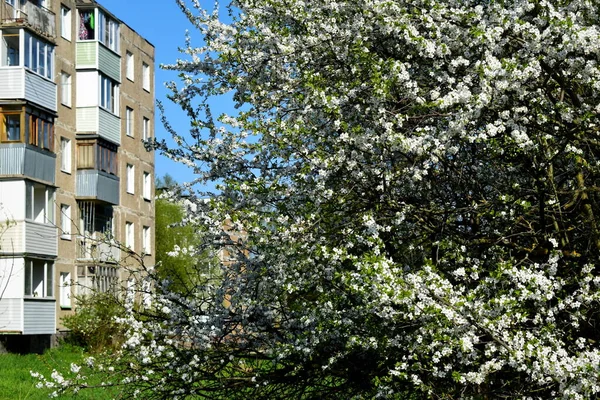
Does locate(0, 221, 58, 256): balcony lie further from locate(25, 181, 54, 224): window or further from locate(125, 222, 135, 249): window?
locate(125, 222, 135, 249): window

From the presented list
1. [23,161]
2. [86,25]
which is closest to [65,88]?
[86,25]

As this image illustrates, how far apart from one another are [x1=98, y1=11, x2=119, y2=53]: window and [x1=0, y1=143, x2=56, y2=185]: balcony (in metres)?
7.48

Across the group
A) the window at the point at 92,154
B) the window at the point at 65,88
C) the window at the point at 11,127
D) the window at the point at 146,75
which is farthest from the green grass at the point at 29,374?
the window at the point at 146,75

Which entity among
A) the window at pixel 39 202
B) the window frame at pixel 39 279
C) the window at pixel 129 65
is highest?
the window at pixel 129 65

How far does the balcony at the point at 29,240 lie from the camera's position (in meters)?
28.6

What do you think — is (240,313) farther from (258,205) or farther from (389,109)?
(389,109)

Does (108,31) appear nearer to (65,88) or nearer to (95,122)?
(65,88)

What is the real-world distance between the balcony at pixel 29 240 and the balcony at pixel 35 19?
6.59 meters

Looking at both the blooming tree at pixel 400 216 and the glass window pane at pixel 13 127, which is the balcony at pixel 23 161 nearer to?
the glass window pane at pixel 13 127

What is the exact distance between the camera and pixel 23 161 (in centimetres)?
2944

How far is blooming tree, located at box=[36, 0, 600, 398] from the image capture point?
5.52 metres

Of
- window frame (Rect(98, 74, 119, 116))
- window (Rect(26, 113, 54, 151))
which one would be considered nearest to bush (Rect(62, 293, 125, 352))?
window (Rect(26, 113, 54, 151))

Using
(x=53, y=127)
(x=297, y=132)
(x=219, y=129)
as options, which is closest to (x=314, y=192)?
(x=297, y=132)

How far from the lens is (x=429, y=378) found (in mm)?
6102
